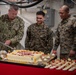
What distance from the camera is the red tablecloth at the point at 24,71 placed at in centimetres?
267

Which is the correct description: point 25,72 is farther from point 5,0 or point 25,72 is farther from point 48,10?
point 5,0

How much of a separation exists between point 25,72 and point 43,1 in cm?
130

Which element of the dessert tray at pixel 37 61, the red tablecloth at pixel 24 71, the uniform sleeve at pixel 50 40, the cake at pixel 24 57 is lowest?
the red tablecloth at pixel 24 71

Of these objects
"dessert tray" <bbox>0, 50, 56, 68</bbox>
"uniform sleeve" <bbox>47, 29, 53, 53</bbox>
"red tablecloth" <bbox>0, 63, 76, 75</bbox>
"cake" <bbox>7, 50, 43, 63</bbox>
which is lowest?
"red tablecloth" <bbox>0, 63, 76, 75</bbox>

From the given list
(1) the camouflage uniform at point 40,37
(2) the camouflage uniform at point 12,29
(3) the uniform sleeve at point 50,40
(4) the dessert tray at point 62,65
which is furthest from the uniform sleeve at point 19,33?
(4) the dessert tray at point 62,65

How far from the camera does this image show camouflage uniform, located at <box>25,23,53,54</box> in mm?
3666

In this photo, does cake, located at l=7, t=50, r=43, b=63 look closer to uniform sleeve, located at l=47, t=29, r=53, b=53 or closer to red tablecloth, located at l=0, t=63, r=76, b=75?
red tablecloth, located at l=0, t=63, r=76, b=75

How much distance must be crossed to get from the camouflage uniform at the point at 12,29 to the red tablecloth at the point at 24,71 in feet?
3.29

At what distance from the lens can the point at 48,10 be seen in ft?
11.9

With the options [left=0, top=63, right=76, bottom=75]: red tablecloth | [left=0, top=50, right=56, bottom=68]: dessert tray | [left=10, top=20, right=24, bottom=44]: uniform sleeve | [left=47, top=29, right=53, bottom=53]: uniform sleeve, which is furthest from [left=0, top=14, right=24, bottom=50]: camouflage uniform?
[left=0, top=63, right=76, bottom=75]: red tablecloth

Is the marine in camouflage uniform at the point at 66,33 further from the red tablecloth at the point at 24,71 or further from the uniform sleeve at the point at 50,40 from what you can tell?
the red tablecloth at the point at 24,71

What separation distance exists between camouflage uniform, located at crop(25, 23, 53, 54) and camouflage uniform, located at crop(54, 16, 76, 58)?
0.17 metres

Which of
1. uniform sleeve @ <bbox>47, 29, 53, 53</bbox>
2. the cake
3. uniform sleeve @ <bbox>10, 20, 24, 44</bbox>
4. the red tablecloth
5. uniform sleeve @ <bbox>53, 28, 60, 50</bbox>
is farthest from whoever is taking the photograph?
uniform sleeve @ <bbox>10, 20, 24, 44</bbox>

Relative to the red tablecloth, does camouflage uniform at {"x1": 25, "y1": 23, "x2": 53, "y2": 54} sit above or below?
above
